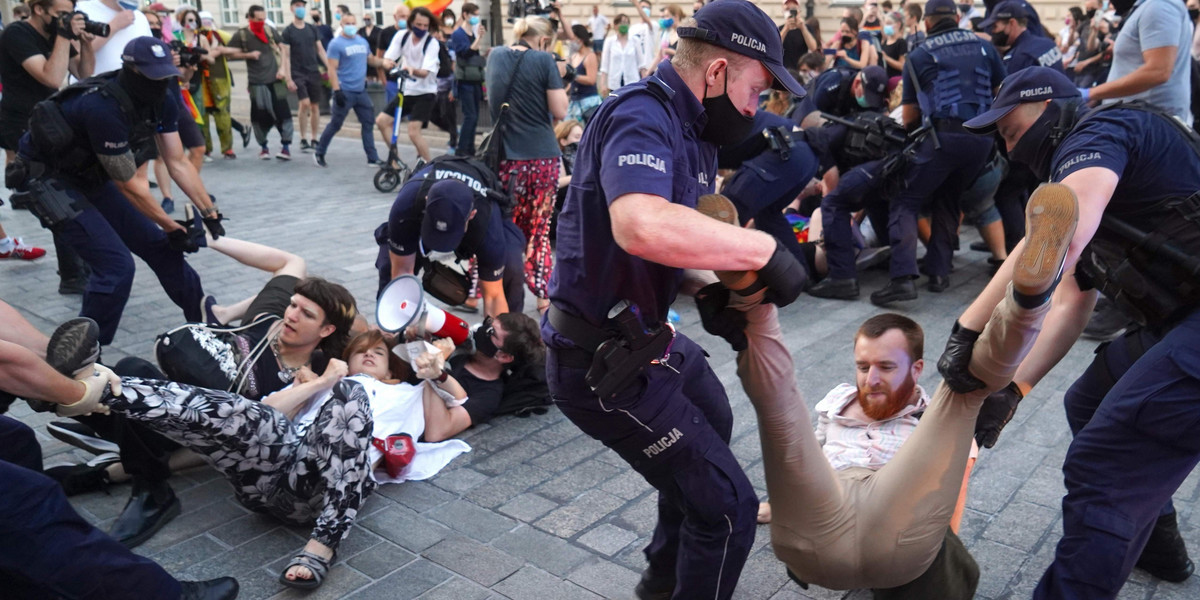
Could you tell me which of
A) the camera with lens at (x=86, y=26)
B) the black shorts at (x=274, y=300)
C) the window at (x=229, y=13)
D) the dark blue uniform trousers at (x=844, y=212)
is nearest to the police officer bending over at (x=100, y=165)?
the black shorts at (x=274, y=300)

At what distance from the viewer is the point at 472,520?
367cm

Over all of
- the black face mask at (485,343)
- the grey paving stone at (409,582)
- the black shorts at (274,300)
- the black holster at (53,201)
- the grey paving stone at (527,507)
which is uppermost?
the black holster at (53,201)

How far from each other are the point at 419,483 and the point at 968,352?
2424 mm

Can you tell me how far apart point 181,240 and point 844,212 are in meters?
4.53

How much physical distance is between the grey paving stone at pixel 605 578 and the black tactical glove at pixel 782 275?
56.3 inches

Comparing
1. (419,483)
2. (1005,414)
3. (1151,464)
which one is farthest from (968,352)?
(419,483)

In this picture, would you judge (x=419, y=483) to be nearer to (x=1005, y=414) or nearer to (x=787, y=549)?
(x=787, y=549)

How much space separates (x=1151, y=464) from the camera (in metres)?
2.55

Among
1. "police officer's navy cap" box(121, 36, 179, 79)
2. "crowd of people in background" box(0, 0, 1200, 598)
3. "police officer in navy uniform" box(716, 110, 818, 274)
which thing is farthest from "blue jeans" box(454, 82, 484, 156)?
"police officer's navy cap" box(121, 36, 179, 79)

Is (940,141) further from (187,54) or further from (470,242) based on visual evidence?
(187,54)

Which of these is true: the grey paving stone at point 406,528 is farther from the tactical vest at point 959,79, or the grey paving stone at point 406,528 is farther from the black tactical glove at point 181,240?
the tactical vest at point 959,79

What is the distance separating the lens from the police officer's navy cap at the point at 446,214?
15.6ft

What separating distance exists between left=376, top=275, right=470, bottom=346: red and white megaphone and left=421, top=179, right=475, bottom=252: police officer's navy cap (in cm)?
24

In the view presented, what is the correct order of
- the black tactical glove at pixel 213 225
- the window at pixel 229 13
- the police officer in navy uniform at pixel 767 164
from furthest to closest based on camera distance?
the window at pixel 229 13
the police officer in navy uniform at pixel 767 164
the black tactical glove at pixel 213 225
